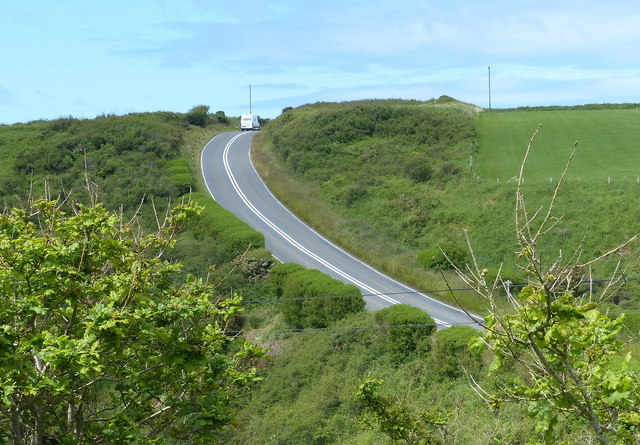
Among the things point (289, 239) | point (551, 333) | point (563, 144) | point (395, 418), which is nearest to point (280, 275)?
point (289, 239)

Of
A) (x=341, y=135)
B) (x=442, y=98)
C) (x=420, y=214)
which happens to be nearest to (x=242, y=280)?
(x=420, y=214)

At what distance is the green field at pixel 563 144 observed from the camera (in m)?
48.8

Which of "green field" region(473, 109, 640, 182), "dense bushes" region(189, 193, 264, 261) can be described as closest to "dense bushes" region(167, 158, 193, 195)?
"dense bushes" region(189, 193, 264, 261)

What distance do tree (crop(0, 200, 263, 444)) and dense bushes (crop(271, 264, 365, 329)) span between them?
15038mm

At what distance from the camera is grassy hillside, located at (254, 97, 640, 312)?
118 feet

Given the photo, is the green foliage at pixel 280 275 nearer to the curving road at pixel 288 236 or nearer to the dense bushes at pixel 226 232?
the dense bushes at pixel 226 232

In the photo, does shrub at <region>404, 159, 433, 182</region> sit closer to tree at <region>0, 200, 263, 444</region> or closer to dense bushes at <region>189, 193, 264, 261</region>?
dense bushes at <region>189, 193, 264, 261</region>

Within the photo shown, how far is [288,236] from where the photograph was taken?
40625 mm

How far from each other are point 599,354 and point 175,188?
44.0 meters

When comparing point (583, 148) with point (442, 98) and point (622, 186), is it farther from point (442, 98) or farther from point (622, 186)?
point (442, 98)

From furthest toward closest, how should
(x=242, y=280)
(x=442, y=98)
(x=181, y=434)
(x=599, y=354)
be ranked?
(x=442, y=98), (x=242, y=280), (x=181, y=434), (x=599, y=354)

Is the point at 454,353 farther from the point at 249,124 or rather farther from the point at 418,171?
the point at 249,124

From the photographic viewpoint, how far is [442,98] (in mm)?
83250

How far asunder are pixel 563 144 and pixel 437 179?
15454mm
